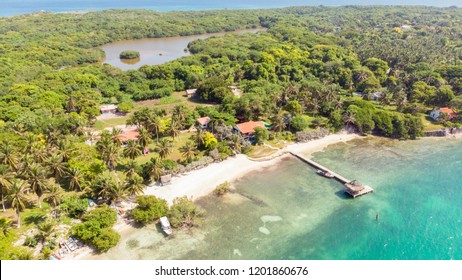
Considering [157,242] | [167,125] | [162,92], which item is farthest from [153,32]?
[157,242]

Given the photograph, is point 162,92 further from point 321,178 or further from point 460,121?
point 460,121

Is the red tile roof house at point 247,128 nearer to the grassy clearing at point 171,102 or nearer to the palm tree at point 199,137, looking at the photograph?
the palm tree at point 199,137

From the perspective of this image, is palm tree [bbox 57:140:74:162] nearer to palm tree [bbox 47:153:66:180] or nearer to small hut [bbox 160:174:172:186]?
palm tree [bbox 47:153:66:180]

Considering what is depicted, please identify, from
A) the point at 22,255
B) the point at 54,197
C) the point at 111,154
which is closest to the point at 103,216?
the point at 54,197

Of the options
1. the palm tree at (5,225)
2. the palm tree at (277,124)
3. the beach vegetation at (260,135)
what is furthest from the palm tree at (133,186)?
the palm tree at (277,124)

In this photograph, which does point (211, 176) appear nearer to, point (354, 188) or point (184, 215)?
point (184, 215)

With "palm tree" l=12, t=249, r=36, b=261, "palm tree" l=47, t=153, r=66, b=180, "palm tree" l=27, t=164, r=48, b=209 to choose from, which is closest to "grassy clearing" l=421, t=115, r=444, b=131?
"palm tree" l=47, t=153, r=66, b=180
